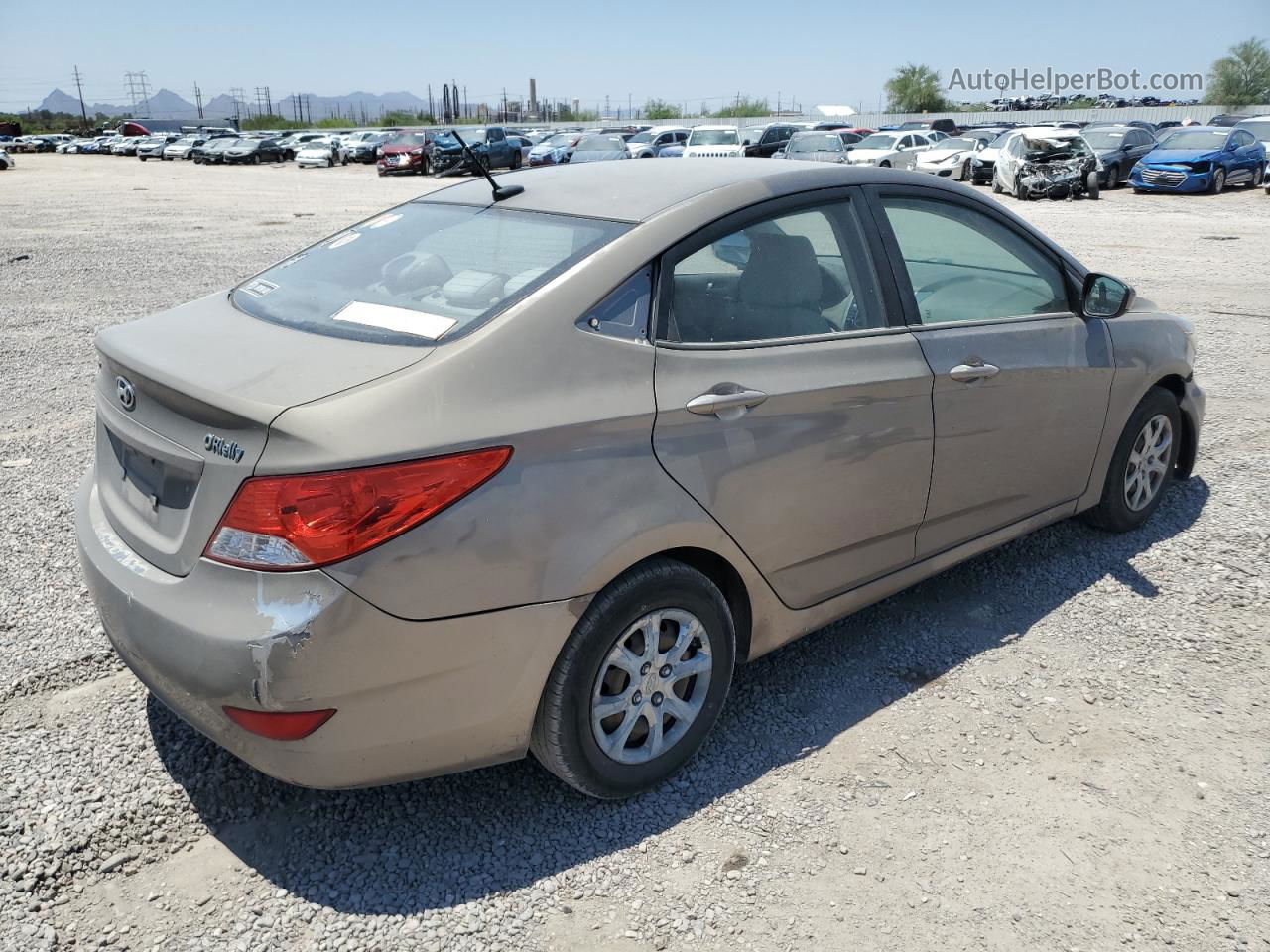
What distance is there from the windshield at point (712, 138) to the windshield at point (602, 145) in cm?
296

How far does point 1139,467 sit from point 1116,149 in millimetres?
25136

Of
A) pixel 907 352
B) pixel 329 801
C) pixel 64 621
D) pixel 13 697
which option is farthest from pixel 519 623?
pixel 64 621

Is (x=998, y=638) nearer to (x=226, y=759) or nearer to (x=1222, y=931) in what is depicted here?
(x=1222, y=931)

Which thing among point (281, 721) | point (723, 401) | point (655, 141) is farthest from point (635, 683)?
point (655, 141)

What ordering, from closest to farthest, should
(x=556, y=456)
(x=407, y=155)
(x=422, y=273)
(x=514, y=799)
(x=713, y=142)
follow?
(x=556, y=456) → (x=514, y=799) → (x=422, y=273) → (x=713, y=142) → (x=407, y=155)

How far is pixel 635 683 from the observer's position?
2.78m

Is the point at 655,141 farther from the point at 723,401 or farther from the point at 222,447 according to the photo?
the point at 222,447

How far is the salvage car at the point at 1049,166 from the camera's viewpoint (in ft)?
72.9

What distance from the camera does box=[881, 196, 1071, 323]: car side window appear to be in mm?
3510

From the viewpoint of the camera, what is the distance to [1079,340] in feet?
13.1

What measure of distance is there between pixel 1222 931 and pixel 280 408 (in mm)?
2517

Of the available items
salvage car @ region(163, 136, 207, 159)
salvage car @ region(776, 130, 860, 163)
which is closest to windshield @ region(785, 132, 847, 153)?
salvage car @ region(776, 130, 860, 163)

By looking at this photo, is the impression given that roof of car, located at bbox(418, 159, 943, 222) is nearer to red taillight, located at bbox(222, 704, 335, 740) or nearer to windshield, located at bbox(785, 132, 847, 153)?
red taillight, located at bbox(222, 704, 335, 740)

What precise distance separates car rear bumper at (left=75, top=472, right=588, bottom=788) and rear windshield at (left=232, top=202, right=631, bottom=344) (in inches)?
29.3
